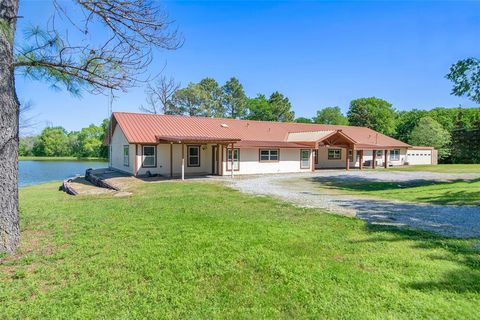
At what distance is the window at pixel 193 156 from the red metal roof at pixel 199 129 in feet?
3.35

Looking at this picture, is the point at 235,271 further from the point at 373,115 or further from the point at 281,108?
the point at 373,115

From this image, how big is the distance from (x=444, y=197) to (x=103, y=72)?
501 inches

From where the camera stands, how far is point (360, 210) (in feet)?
30.3

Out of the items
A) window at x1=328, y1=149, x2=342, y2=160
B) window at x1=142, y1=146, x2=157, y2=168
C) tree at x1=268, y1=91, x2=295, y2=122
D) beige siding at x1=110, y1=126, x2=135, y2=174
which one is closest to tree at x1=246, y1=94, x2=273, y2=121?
tree at x1=268, y1=91, x2=295, y2=122

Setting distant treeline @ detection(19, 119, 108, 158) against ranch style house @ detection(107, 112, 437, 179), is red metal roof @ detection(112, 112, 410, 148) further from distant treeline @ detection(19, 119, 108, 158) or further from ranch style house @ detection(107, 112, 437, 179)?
distant treeline @ detection(19, 119, 108, 158)

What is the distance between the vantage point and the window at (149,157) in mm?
20469

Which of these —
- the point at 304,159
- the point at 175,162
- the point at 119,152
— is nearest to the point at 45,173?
the point at 119,152

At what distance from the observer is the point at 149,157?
20656 millimetres

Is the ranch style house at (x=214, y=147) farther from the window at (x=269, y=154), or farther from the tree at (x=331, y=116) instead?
the tree at (x=331, y=116)

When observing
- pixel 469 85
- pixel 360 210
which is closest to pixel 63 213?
pixel 360 210

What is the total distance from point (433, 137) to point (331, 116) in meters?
39.9

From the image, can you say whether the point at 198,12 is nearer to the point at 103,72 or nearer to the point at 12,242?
the point at 103,72

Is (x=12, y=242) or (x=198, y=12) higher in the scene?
(x=198, y=12)

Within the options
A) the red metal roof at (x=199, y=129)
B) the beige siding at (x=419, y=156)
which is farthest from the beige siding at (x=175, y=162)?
the beige siding at (x=419, y=156)
